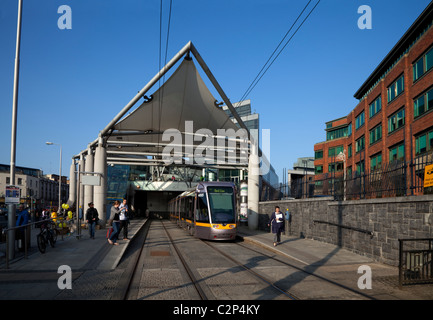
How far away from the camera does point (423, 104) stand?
2705 cm

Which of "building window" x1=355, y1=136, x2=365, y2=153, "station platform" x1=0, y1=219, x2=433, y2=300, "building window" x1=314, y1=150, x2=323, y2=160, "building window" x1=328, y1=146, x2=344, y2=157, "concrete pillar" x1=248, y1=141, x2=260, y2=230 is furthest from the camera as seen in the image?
"building window" x1=314, y1=150, x2=323, y2=160

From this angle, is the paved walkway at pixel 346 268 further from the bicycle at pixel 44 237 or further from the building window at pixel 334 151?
the building window at pixel 334 151

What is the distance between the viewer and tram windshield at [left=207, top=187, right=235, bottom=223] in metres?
18.7

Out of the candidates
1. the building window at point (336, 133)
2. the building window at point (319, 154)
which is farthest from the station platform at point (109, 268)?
the building window at point (319, 154)

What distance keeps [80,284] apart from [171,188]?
53.6 meters

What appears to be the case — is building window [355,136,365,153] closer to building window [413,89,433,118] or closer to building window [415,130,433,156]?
building window [413,89,433,118]

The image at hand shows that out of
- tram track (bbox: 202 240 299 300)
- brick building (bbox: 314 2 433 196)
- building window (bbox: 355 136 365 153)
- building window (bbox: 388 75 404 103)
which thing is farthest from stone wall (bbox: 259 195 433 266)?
building window (bbox: 355 136 365 153)

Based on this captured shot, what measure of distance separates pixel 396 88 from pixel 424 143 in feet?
25.4

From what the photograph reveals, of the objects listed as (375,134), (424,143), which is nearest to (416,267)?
(424,143)

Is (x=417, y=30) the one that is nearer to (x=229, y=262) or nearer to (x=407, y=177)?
(x=407, y=177)

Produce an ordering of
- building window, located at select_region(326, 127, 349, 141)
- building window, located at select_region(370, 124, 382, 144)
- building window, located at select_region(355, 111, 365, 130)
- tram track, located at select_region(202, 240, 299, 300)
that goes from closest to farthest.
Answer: tram track, located at select_region(202, 240, 299, 300)
building window, located at select_region(370, 124, 382, 144)
building window, located at select_region(355, 111, 365, 130)
building window, located at select_region(326, 127, 349, 141)

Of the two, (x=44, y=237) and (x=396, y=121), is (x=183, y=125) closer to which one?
(x=396, y=121)
